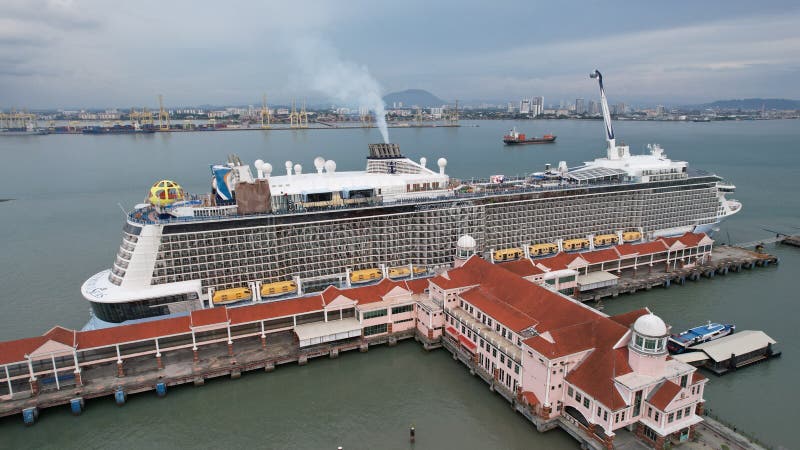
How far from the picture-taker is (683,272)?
50031 mm

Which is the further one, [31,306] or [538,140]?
[538,140]

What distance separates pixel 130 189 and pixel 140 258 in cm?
6903

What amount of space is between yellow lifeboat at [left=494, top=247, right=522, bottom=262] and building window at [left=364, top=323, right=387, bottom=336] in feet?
54.3

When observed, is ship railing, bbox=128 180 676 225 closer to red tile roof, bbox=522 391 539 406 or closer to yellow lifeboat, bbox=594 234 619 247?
yellow lifeboat, bbox=594 234 619 247

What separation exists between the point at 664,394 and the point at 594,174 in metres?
35.8

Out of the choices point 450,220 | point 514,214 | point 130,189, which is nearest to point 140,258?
point 450,220

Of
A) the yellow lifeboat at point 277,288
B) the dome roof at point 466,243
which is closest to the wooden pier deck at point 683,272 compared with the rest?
the dome roof at point 466,243

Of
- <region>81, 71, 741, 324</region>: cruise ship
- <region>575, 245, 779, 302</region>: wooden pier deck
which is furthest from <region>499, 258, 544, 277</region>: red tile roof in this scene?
<region>81, 71, 741, 324</region>: cruise ship

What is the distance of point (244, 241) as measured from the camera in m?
38.6

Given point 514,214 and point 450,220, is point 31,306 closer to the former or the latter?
point 450,220

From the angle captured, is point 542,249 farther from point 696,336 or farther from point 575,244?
point 696,336

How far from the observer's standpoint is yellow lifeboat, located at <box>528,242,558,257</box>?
49.7 meters

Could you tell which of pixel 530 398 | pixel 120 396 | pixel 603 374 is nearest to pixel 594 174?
pixel 603 374

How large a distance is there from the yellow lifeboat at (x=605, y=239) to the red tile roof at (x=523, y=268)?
1520 centimetres
